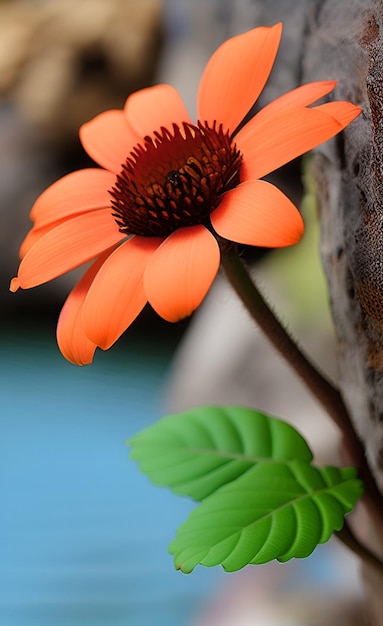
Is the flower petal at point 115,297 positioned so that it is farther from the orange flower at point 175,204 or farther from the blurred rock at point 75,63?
the blurred rock at point 75,63

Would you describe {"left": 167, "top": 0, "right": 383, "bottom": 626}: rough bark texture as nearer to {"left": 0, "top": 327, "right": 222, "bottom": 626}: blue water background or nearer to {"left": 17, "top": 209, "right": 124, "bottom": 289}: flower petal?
{"left": 17, "top": 209, "right": 124, "bottom": 289}: flower petal

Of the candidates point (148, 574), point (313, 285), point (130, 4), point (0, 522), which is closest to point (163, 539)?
point (148, 574)

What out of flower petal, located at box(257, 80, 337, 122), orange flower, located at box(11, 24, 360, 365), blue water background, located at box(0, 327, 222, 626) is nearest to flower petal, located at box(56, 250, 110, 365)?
orange flower, located at box(11, 24, 360, 365)

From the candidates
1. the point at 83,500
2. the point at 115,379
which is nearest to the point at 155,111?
the point at 83,500

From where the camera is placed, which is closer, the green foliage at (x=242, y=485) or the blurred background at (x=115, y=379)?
the green foliage at (x=242, y=485)

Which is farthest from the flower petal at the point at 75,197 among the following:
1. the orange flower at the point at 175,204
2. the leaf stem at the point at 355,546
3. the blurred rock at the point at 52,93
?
the blurred rock at the point at 52,93

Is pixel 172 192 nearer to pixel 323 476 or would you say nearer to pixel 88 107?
pixel 323 476

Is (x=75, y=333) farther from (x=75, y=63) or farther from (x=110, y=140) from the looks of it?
(x=75, y=63)
